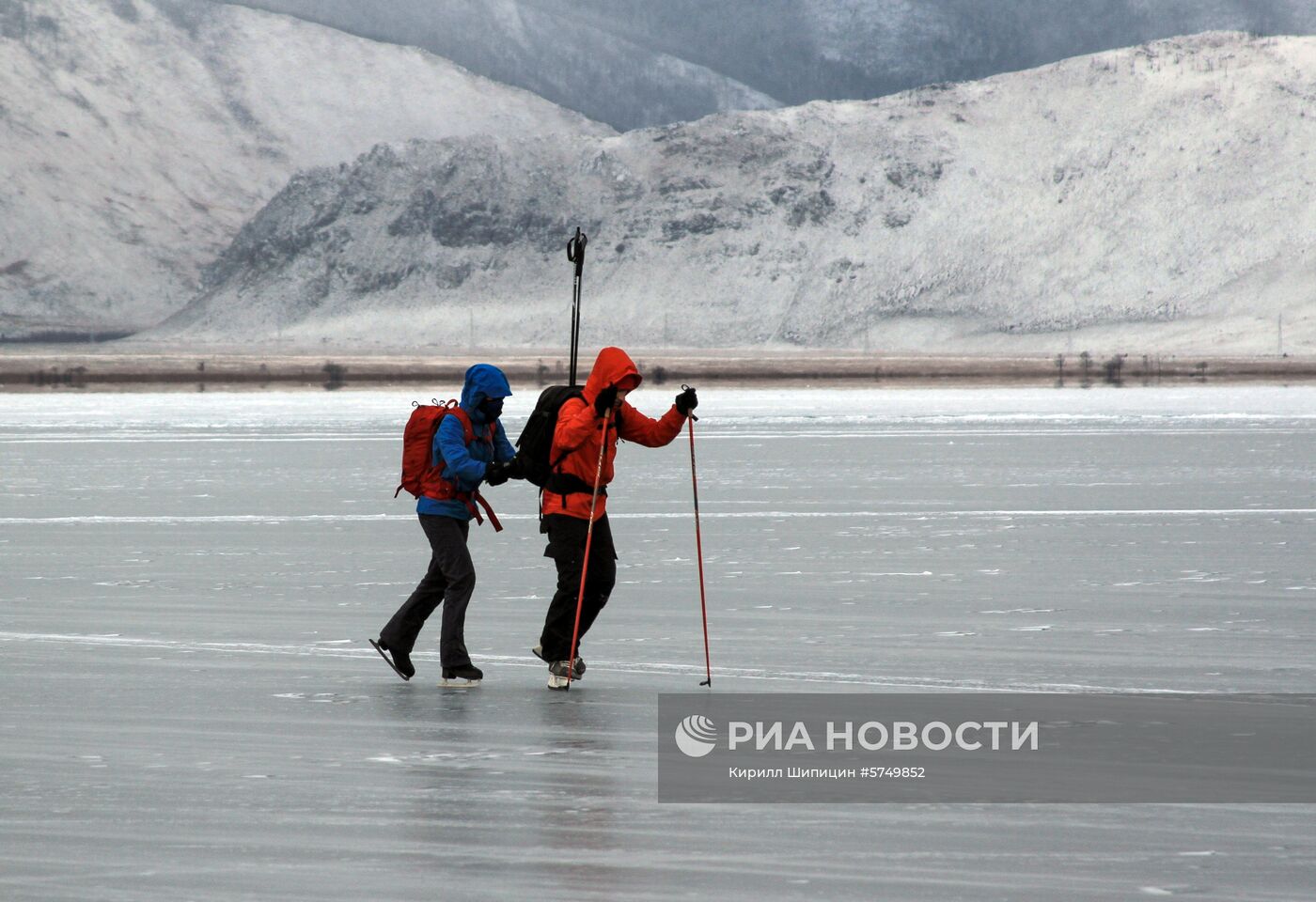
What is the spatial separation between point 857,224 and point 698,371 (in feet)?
105

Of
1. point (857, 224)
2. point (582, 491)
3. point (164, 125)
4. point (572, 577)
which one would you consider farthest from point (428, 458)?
point (164, 125)

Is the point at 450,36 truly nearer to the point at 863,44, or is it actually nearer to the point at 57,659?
the point at 863,44

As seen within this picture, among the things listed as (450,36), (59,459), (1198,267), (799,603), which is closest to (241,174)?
(450,36)

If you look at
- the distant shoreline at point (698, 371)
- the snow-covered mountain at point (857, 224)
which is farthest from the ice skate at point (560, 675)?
the snow-covered mountain at point (857, 224)

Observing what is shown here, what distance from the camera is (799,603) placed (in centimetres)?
990

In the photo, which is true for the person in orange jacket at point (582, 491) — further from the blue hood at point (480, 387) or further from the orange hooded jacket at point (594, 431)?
the blue hood at point (480, 387)

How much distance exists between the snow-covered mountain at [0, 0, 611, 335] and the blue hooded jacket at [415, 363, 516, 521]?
87265 mm

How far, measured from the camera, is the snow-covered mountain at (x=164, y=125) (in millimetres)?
99750

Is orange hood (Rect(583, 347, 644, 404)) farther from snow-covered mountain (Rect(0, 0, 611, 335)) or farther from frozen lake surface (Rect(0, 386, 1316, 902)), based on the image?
snow-covered mountain (Rect(0, 0, 611, 335))

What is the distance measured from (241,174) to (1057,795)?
369 ft

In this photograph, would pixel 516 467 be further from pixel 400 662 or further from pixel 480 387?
pixel 400 662

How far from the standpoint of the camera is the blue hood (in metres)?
7.34

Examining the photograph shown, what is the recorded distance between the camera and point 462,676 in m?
7.56

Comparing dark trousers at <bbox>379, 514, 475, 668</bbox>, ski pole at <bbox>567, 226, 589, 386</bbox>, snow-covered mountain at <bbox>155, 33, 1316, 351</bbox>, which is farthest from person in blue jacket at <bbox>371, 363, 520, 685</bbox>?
snow-covered mountain at <bbox>155, 33, 1316, 351</bbox>
